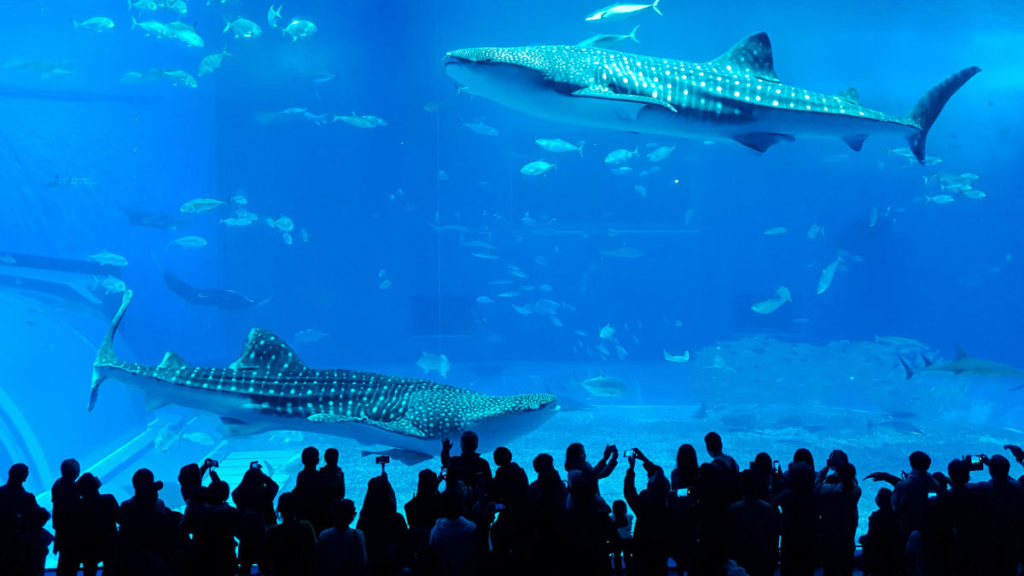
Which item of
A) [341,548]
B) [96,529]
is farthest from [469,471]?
[96,529]

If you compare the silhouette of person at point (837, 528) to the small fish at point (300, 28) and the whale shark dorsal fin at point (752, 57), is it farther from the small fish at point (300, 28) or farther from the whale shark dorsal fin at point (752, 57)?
the small fish at point (300, 28)

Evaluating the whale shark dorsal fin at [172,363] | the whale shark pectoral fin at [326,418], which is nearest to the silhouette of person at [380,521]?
the whale shark pectoral fin at [326,418]

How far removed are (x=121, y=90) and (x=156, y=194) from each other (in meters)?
2.53

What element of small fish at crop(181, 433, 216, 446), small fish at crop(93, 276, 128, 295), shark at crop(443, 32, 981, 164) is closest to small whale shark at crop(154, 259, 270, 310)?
small fish at crop(93, 276, 128, 295)

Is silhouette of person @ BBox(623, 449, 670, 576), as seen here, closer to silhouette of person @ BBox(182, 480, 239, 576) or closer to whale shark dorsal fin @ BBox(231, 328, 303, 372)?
silhouette of person @ BBox(182, 480, 239, 576)

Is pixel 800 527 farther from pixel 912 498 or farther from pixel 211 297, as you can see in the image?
pixel 211 297

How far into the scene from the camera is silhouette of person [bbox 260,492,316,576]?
2.79m

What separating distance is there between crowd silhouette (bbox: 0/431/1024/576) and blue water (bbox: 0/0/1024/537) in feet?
17.5

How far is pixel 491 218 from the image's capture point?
25359 millimetres

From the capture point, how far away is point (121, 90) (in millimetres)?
16156

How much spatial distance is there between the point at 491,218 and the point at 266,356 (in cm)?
1990

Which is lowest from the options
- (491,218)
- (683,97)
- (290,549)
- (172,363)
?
(290,549)

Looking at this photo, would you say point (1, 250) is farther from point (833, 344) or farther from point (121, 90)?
point (833, 344)

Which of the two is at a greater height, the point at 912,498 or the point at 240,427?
the point at 240,427
